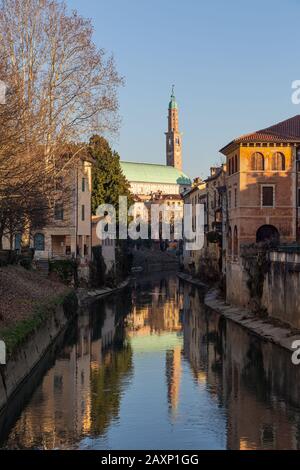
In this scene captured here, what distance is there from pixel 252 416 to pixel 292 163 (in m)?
34.1

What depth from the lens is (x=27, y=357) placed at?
104 feet

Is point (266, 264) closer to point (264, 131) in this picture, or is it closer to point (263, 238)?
point (263, 238)

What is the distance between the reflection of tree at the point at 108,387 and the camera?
83.4ft

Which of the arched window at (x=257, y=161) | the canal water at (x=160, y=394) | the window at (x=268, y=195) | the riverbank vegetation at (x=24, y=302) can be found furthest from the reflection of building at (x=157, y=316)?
the arched window at (x=257, y=161)

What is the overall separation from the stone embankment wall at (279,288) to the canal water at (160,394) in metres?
2.24

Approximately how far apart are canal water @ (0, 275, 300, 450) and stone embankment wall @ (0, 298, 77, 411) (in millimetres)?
622

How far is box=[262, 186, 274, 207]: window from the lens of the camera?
57219 millimetres

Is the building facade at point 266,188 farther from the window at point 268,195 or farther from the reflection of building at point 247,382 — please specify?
the reflection of building at point 247,382

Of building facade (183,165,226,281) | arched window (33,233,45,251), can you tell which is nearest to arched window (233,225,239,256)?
building facade (183,165,226,281)

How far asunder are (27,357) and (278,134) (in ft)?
106

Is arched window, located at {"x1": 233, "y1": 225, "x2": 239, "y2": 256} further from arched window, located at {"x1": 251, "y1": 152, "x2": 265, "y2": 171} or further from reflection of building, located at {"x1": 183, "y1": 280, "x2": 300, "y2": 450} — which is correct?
reflection of building, located at {"x1": 183, "y1": 280, "x2": 300, "y2": 450}

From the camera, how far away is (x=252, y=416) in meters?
25.8

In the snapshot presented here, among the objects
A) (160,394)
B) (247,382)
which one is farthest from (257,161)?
(160,394)

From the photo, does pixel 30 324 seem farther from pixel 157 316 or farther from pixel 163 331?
pixel 157 316
